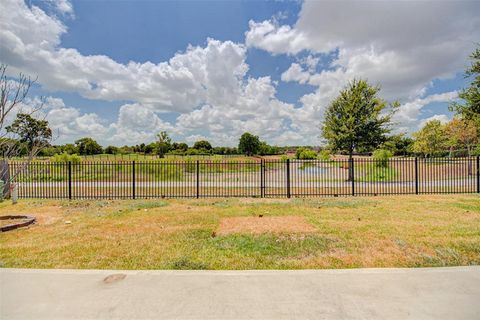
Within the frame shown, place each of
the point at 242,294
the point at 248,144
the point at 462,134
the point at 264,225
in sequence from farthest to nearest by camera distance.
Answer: the point at 248,144
the point at 462,134
the point at 264,225
the point at 242,294

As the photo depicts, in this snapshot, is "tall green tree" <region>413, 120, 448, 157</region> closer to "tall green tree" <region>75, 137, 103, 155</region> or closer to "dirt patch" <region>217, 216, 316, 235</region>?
"dirt patch" <region>217, 216, 316, 235</region>

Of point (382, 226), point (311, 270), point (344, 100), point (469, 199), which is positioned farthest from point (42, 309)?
point (344, 100)

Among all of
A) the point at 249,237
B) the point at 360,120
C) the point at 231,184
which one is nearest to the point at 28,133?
the point at 249,237

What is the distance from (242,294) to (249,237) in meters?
2.46

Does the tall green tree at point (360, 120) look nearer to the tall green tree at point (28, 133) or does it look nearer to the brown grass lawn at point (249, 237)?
the brown grass lawn at point (249, 237)

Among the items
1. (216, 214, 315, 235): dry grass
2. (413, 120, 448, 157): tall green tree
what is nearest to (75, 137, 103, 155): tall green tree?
(216, 214, 315, 235): dry grass

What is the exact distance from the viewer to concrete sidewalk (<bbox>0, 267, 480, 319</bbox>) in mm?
2791

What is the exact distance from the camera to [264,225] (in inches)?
263

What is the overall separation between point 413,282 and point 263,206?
240 inches

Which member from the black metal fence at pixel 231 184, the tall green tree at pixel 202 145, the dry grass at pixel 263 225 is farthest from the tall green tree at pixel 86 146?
the dry grass at pixel 263 225

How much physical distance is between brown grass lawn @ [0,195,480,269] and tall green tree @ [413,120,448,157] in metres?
44.0

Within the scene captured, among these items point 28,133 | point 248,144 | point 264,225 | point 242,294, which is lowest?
point 264,225

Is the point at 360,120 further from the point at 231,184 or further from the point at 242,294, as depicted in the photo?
the point at 242,294

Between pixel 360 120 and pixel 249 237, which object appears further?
pixel 360 120
